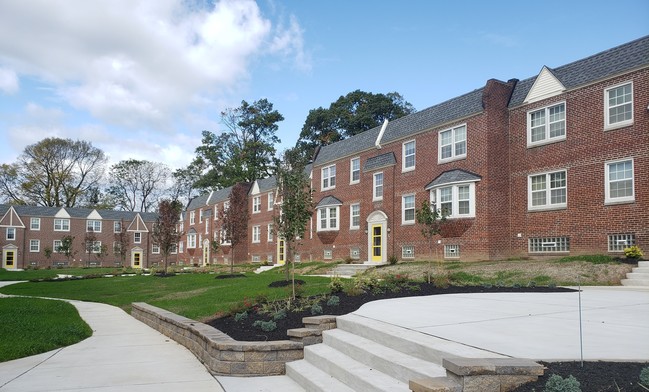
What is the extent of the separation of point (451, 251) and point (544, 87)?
8.25 meters

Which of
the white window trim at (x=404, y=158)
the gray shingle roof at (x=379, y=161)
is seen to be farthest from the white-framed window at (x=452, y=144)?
the gray shingle roof at (x=379, y=161)

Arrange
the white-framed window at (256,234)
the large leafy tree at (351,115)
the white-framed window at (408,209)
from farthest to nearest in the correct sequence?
the large leafy tree at (351,115) → the white-framed window at (256,234) → the white-framed window at (408,209)

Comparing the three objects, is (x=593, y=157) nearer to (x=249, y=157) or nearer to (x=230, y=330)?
(x=230, y=330)

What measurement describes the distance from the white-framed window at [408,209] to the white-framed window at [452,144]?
285cm

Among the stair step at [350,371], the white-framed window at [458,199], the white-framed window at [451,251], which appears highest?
the white-framed window at [458,199]

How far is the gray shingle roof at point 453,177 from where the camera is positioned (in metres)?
22.3

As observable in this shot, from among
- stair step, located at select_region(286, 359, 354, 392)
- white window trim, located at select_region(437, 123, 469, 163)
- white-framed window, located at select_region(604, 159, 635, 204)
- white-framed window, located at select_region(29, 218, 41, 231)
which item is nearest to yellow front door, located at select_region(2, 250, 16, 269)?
white-framed window, located at select_region(29, 218, 41, 231)

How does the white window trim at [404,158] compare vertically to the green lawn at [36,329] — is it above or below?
above

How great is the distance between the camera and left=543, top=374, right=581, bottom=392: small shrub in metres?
3.97

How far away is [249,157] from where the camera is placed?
210ft

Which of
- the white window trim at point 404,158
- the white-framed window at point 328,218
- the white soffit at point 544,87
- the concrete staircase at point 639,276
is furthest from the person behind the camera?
the white-framed window at point 328,218

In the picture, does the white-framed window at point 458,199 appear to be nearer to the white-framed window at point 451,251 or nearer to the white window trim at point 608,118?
the white-framed window at point 451,251

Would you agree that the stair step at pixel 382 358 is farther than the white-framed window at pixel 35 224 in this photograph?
No

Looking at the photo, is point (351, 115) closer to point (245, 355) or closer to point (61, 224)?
point (61, 224)
